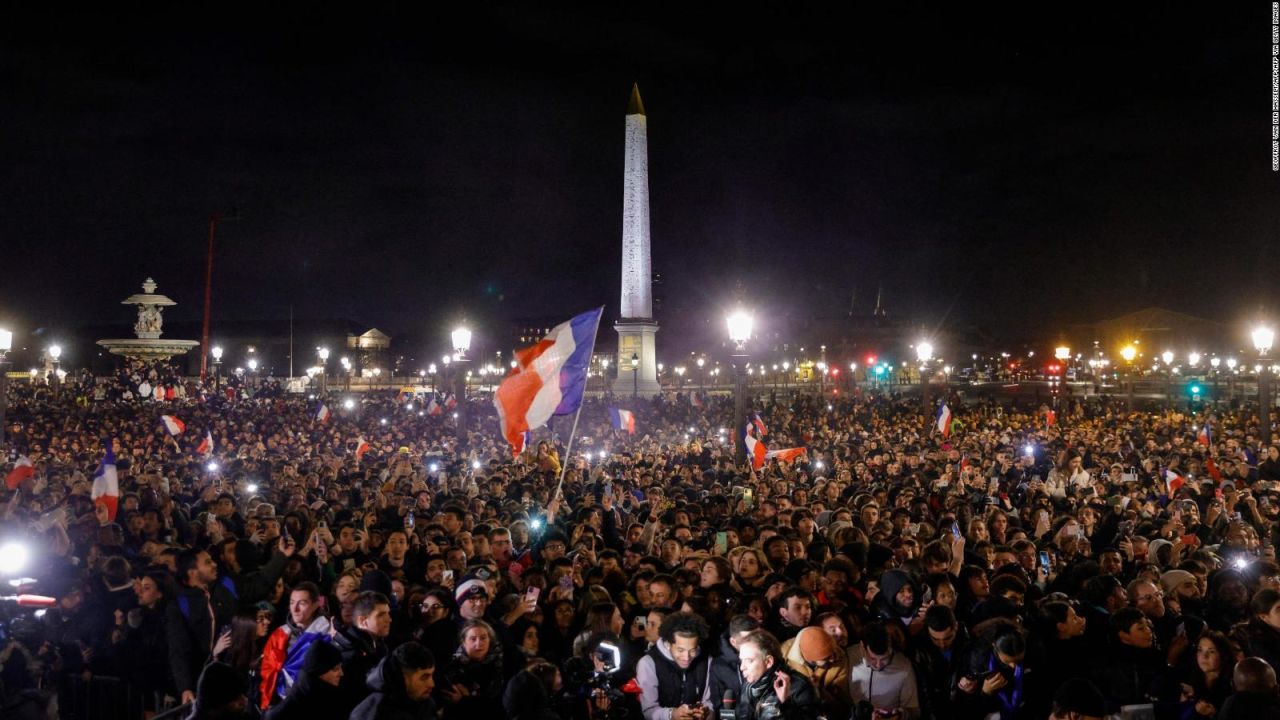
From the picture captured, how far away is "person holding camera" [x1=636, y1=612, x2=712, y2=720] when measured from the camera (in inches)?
208

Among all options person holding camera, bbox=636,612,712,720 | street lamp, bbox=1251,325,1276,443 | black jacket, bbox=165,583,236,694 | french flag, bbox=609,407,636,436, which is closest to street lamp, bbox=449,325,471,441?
french flag, bbox=609,407,636,436

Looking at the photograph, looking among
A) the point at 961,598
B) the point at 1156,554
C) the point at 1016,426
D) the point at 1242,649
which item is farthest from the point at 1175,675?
the point at 1016,426

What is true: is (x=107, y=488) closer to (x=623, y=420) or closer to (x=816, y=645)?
(x=816, y=645)

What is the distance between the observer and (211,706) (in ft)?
13.7

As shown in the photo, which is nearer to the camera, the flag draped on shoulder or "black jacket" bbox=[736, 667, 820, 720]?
"black jacket" bbox=[736, 667, 820, 720]

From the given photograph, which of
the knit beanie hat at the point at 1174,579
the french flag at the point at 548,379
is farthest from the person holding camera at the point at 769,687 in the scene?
the french flag at the point at 548,379

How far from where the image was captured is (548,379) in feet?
36.1

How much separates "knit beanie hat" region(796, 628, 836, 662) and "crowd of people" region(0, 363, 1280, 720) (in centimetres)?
3

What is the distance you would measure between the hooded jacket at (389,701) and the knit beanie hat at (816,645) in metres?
2.04

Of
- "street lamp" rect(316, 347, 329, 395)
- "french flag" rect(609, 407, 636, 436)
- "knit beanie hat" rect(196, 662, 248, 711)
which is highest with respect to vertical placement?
"street lamp" rect(316, 347, 329, 395)

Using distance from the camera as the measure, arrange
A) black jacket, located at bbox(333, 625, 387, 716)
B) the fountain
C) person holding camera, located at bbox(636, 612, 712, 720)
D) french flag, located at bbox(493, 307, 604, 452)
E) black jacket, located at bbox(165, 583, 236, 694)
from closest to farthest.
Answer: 1. black jacket, located at bbox(333, 625, 387, 716)
2. person holding camera, located at bbox(636, 612, 712, 720)
3. black jacket, located at bbox(165, 583, 236, 694)
4. french flag, located at bbox(493, 307, 604, 452)
5. the fountain

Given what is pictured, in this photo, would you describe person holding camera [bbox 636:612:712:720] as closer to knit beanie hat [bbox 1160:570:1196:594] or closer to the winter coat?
the winter coat

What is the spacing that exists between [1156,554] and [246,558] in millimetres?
8684

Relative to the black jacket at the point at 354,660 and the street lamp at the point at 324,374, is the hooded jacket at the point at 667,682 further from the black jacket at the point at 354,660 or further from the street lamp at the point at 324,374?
the street lamp at the point at 324,374
